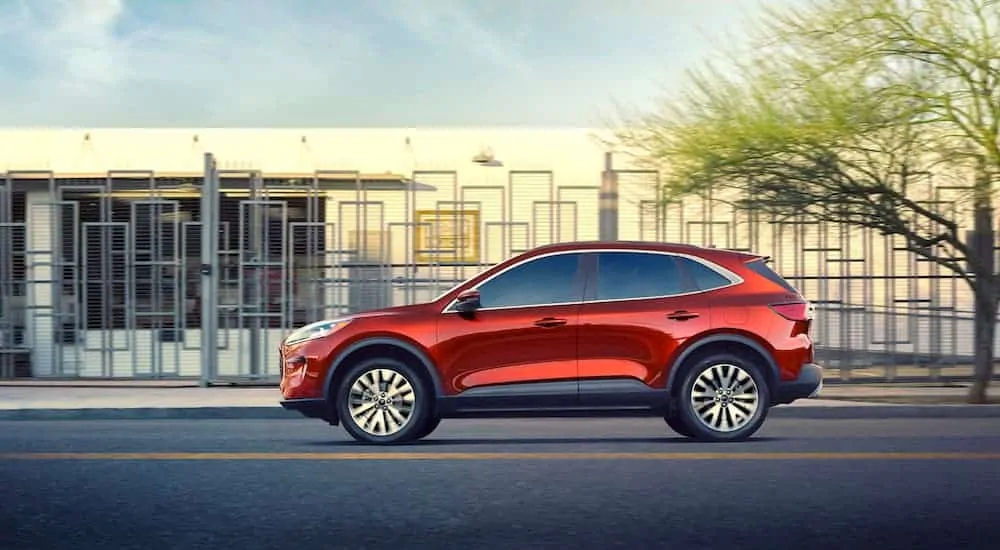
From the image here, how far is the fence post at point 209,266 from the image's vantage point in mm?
19375

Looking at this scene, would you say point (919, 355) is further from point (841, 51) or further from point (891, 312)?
point (841, 51)

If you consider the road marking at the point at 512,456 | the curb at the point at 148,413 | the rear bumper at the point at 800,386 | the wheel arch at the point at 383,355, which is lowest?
the curb at the point at 148,413

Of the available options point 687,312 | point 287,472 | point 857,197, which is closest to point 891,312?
point 857,197

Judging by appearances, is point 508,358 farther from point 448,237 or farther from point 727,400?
point 448,237

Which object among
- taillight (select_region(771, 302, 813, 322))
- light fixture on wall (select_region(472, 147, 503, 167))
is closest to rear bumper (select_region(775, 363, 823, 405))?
taillight (select_region(771, 302, 813, 322))

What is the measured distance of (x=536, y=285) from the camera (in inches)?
479

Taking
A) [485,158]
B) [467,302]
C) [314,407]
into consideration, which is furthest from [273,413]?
[485,158]

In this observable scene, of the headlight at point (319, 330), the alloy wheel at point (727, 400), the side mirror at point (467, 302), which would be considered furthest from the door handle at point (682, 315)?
the headlight at point (319, 330)

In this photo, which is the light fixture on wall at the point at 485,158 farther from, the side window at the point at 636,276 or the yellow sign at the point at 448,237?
the side window at the point at 636,276

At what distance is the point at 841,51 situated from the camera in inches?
660

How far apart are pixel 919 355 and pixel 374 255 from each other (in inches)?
309

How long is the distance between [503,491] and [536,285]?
318cm

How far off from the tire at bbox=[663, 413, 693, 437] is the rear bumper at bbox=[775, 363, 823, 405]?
0.82m

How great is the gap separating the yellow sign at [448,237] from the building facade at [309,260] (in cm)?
2
